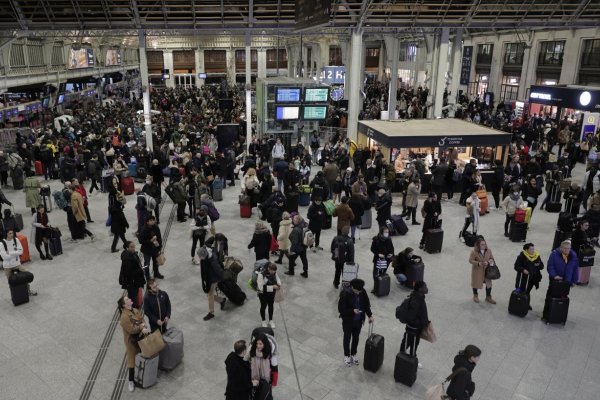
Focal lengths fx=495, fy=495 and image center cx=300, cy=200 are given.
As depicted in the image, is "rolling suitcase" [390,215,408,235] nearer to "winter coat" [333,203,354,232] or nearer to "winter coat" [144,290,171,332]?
"winter coat" [333,203,354,232]

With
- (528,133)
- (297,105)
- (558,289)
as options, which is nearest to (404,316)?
(558,289)

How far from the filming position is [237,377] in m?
5.31

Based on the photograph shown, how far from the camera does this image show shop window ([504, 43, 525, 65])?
115 ft

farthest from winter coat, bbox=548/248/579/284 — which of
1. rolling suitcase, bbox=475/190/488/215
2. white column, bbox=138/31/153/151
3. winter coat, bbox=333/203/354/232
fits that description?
white column, bbox=138/31/153/151

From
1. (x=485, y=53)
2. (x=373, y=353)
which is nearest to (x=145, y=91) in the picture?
(x=373, y=353)

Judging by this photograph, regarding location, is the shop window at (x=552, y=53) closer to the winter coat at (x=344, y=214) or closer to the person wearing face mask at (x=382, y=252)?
the winter coat at (x=344, y=214)

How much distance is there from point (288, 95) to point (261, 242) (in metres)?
12.1

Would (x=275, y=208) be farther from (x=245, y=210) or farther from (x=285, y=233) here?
(x=245, y=210)

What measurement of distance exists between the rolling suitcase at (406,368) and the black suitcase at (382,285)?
2.33 m

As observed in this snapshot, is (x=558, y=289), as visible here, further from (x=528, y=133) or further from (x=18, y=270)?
(x=528, y=133)

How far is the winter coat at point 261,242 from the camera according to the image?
8977mm

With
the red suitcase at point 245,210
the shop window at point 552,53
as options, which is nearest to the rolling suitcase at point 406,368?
the red suitcase at point 245,210

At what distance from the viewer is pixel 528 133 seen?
23234mm

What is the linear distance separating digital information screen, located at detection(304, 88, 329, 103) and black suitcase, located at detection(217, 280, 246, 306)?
13.0m
